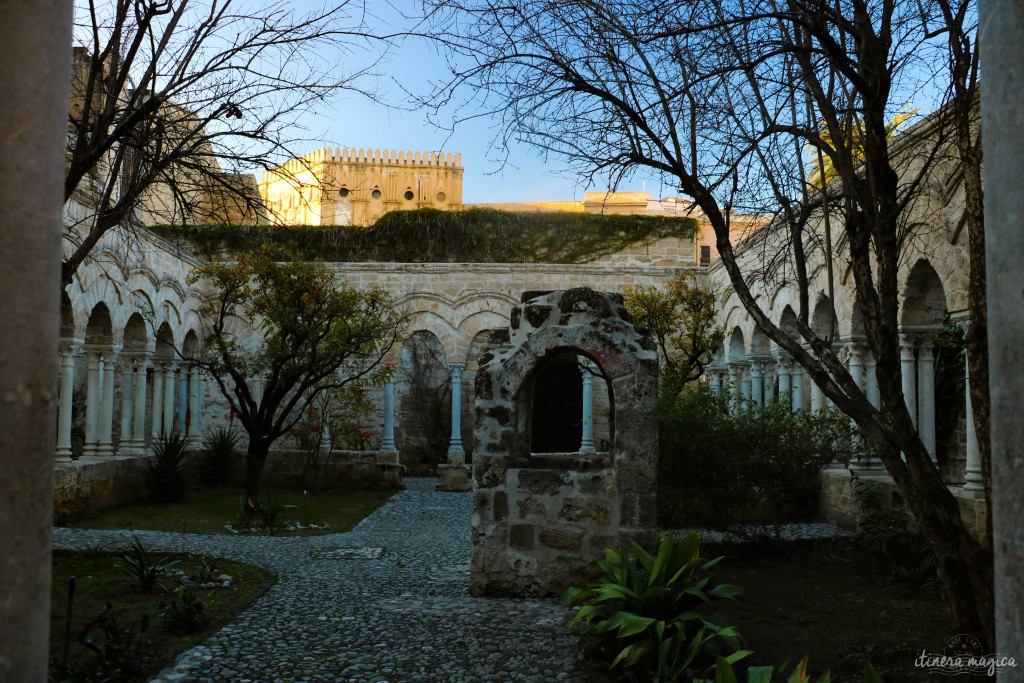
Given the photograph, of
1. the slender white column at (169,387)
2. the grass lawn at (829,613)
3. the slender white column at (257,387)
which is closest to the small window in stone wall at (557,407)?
the slender white column at (257,387)

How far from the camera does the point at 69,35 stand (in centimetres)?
150

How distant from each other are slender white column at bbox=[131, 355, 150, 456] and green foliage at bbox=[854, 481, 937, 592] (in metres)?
9.63

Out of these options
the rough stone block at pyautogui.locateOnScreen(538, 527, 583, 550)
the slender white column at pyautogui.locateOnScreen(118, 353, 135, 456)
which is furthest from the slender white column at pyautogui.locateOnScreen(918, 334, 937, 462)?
the slender white column at pyautogui.locateOnScreen(118, 353, 135, 456)

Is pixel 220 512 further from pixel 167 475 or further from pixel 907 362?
pixel 907 362

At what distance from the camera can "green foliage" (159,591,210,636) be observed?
482 cm

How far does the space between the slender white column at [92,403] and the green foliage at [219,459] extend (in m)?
2.12

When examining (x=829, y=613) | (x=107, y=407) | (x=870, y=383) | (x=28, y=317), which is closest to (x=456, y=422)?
(x=107, y=407)

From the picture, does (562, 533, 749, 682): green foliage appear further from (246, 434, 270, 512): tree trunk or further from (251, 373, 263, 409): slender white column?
(251, 373, 263, 409): slender white column

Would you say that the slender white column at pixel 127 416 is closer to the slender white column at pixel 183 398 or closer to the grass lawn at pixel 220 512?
the grass lawn at pixel 220 512

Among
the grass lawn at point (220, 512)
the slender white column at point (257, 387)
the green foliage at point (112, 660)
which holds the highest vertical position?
the slender white column at point (257, 387)

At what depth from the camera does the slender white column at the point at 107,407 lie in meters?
11.1

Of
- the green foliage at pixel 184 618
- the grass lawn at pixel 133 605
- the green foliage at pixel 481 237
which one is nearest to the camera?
the grass lawn at pixel 133 605

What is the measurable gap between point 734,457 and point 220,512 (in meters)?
6.52

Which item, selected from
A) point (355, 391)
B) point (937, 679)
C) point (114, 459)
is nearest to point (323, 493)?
point (355, 391)
